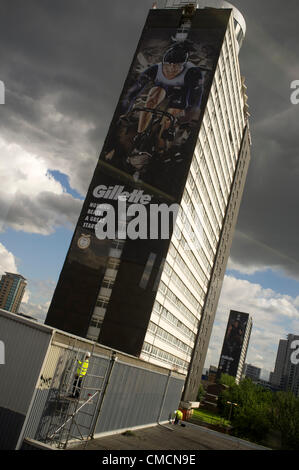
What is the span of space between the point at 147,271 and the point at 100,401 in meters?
27.0

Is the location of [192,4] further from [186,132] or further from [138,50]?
[186,132]

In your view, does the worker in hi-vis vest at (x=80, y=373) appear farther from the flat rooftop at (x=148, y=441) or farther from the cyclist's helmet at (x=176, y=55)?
the cyclist's helmet at (x=176, y=55)

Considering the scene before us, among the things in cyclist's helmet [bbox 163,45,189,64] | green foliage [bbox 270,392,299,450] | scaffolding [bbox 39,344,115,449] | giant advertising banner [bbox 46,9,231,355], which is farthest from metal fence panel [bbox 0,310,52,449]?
green foliage [bbox 270,392,299,450]

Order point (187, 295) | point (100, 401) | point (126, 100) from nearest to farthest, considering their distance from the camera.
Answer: point (100, 401) < point (126, 100) < point (187, 295)

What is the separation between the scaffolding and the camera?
1942 cm

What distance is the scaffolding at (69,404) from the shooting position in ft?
63.7

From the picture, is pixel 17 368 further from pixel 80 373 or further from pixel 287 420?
pixel 287 420

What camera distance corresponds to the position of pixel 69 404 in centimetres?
2019

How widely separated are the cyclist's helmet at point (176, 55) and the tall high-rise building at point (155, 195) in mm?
152

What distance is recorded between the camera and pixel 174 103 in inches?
2256

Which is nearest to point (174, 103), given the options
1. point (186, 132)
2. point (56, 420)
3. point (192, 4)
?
point (186, 132)

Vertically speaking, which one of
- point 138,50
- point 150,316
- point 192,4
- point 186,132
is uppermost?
point 192,4

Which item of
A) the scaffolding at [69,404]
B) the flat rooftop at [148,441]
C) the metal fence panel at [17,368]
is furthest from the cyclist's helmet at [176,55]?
the metal fence panel at [17,368]

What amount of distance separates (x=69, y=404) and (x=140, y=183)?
38.3 meters
